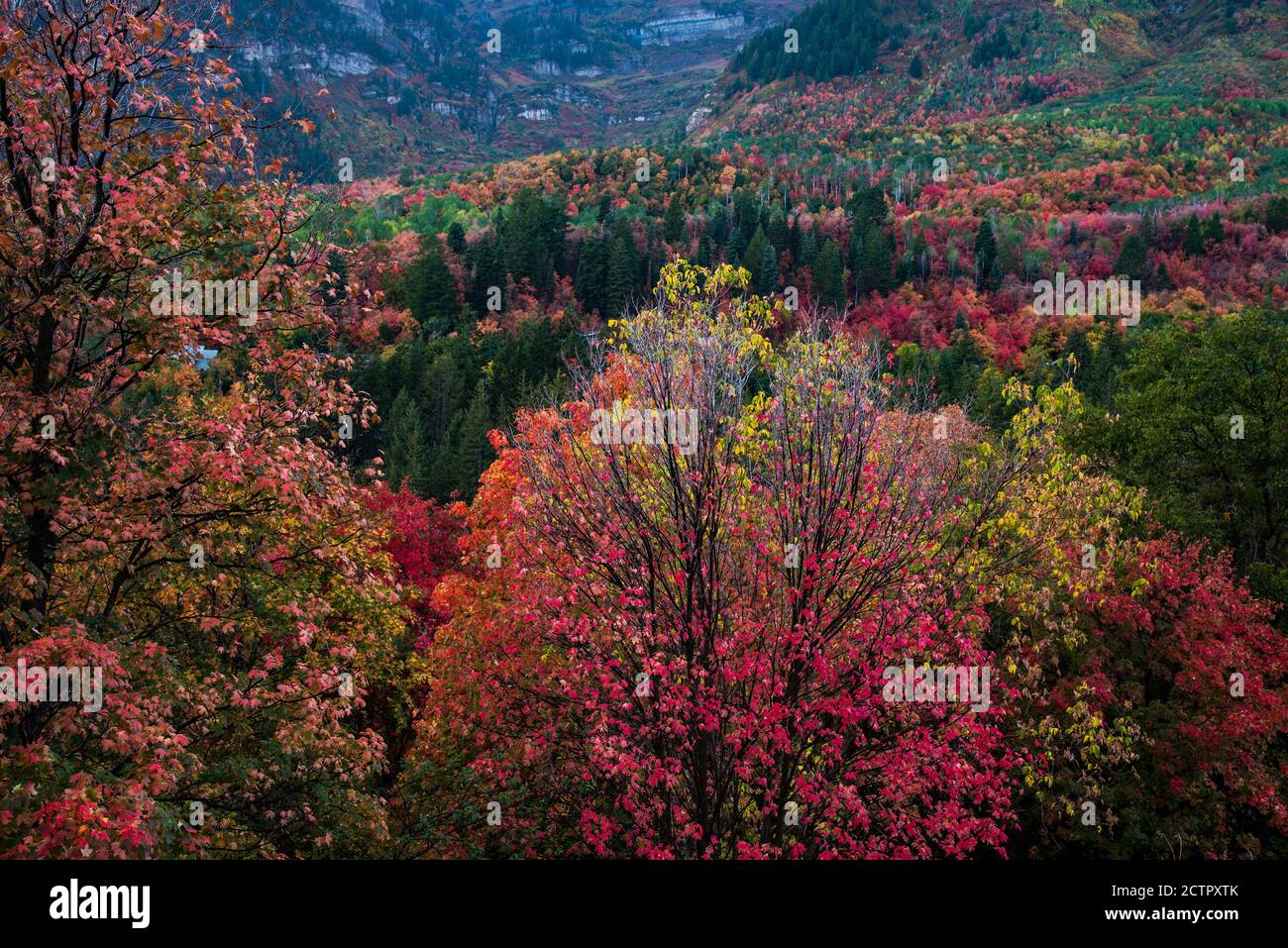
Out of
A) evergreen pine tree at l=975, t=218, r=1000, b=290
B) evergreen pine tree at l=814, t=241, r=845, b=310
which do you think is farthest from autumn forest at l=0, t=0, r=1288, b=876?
evergreen pine tree at l=975, t=218, r=1000, b=290

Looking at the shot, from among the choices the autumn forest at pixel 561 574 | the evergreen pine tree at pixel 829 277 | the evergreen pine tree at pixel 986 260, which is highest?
the evergreen pine tree at pixel 986 260

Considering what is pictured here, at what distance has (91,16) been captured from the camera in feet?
31.5

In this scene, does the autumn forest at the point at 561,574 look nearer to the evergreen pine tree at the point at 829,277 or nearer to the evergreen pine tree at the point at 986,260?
the evergreen pine tree at the point at 829,277

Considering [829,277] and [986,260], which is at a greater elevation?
[986,260]

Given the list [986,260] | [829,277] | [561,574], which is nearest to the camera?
[561,574]

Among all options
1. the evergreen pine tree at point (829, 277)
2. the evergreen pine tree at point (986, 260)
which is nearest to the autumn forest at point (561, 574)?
the evergreen pine tree at point (829, 277)

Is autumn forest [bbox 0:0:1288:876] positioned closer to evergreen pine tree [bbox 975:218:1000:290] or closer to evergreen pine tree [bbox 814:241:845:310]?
evergreen pine tree [bbox 814:241:845:310]

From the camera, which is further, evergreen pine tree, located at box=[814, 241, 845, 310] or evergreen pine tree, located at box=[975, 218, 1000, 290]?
evergreen pine tree, located at box=[975, 218, 1000, 290]

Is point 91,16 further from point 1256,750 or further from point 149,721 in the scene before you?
point 1256,750

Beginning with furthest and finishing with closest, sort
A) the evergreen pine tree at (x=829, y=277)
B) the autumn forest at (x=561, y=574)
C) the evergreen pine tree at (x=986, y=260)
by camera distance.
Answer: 1. the evergreen pine tree at (x=986, y=260)
2. the evergreen pine tree at (x=829, y=277)
3. the autumn forest at (x=561, y=574)

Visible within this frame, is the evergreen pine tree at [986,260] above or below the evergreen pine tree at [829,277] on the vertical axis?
above

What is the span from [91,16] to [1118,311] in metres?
122

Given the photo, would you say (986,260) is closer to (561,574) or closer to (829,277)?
(829,277)

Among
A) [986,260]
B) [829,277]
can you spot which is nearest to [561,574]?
[829,277]
